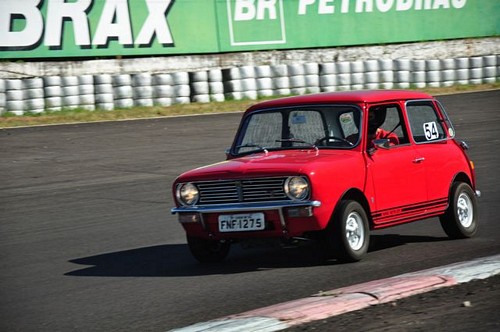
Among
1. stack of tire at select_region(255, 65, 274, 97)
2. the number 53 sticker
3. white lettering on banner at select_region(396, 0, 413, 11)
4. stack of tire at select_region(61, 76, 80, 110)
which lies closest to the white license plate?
the number 53 sticker

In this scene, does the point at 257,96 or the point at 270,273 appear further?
the point at 257,96

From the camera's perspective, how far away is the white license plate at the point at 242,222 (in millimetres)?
8055

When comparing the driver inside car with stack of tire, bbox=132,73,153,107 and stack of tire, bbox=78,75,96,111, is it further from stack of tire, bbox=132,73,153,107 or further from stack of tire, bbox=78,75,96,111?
stack of tire, bbox=132,73,153,107

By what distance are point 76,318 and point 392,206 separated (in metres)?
3.35

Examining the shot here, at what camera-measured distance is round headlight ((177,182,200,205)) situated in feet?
27.7

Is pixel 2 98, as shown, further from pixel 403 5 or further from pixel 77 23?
pixel 403 5

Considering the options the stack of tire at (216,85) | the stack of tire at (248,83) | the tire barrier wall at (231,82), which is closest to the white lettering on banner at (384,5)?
the tire barrier wall at (231,82)

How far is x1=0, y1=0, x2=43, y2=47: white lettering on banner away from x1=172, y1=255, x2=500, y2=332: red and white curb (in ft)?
53.0

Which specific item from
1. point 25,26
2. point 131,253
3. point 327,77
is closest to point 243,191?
point 131,253

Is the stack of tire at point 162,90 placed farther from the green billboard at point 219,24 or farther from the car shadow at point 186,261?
the car shadow at point 186,261

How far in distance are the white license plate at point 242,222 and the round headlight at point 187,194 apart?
1.22 ft

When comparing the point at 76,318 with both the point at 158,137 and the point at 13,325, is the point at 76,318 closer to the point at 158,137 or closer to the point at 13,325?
the point at 13,325

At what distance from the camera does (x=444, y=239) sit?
9766 mm

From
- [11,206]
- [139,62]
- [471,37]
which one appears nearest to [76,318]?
[11,206]
